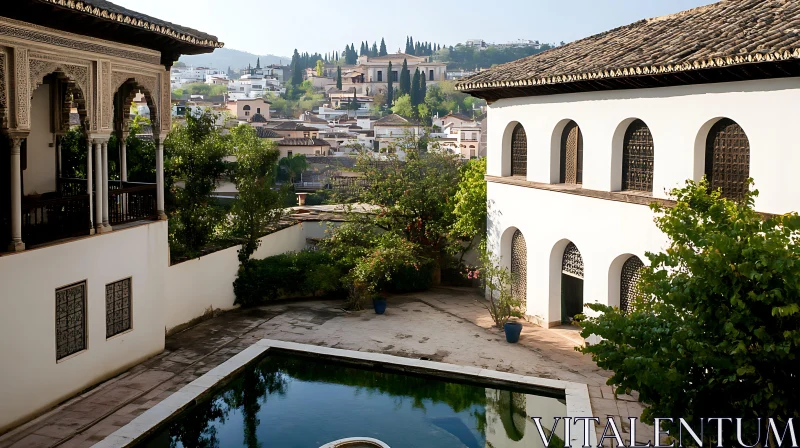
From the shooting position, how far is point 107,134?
12.4 meters

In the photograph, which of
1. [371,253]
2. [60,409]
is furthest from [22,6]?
→ [371,253]

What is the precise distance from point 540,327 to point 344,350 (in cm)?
463

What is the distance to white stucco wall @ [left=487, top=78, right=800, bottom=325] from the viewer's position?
11.1 metres

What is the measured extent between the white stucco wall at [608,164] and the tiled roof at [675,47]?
0.65m

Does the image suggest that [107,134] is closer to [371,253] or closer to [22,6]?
[22,6]

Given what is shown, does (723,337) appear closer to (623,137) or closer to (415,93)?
(623,137)

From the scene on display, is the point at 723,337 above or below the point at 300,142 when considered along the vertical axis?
below

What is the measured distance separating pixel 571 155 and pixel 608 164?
1.52 meters

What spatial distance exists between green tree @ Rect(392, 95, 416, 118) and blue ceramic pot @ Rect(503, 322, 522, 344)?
94.2 m

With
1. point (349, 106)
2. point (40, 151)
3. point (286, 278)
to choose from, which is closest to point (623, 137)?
point (286, 278)

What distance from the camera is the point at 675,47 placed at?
12.5 metres

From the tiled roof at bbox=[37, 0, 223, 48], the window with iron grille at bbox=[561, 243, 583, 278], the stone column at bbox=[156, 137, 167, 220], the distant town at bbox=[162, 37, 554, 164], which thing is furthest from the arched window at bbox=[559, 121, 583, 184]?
the distant town at bbox=[162, 37, 554, 164]

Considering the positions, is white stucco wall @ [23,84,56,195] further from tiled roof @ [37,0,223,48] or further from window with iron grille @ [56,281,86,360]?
window with iron grille @ [56,281,86,360]

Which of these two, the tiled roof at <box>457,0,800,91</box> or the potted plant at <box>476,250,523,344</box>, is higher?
the tiled roof at <box>457,0,800,91</box>
